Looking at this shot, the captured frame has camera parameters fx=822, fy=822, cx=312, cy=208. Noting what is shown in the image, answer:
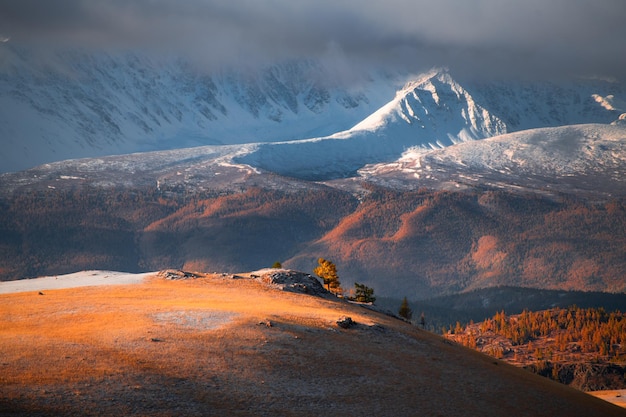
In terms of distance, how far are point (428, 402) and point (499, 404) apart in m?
7.88

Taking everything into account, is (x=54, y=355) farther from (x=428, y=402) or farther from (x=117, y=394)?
(x=428, y=402)

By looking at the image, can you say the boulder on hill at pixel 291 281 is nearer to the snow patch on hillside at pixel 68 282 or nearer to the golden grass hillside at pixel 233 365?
the golden grass hillside at pixel 233 365

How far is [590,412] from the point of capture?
7788 centimetres

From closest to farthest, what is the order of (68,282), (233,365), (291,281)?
(233,365) < (291,281) < (68,282)

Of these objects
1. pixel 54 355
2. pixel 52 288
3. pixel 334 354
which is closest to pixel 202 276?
pixel 52 288

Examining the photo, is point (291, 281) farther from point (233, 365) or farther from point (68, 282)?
point (233, 365)

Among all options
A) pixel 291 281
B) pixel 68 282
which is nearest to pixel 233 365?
pixel 291 281

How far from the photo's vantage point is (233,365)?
66.4 metres

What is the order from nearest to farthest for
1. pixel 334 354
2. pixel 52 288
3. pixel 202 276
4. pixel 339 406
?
pixel 339 406
pixel 334 354
pixel 52 288
pixel 202 276

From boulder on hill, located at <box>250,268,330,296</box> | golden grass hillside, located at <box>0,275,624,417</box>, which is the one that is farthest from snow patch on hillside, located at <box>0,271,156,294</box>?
boulder on hill, located at <box>250,268,330,296</box>

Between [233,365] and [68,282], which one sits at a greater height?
[233,365]

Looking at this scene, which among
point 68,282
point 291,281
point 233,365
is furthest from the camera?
point 68,282

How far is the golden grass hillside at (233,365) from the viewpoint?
190 feet

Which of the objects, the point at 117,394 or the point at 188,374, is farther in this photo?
the point at 188,374
